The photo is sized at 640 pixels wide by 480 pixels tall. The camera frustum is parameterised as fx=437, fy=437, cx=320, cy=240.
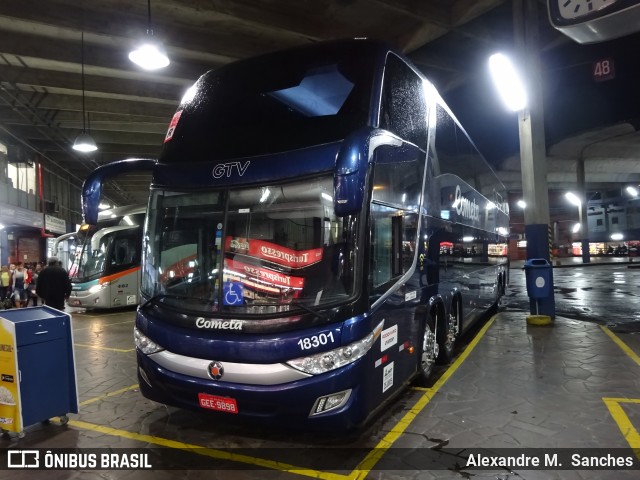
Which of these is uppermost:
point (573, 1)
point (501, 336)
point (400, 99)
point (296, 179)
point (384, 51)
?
point (573, 1)

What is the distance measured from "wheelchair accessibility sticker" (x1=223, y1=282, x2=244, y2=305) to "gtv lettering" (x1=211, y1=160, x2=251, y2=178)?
1.03 m

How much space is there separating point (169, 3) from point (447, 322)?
370 inches

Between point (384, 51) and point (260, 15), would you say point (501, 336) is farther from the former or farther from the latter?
point (260, 15)

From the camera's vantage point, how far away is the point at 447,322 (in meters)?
6.68

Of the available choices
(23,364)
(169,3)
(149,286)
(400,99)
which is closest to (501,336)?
(400,99)

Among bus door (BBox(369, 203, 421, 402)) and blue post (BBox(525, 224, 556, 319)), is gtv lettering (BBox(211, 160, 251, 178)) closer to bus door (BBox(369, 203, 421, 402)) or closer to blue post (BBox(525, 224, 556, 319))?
bus door (BBox(369, 203, 421, 402))

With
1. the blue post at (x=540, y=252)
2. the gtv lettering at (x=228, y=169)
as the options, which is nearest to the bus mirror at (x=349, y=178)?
the gtv lettering at (x=228, y=169)

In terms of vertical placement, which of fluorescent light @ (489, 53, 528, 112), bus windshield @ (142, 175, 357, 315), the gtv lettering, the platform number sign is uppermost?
the platform number sign

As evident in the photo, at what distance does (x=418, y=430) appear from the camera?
437 centimetres

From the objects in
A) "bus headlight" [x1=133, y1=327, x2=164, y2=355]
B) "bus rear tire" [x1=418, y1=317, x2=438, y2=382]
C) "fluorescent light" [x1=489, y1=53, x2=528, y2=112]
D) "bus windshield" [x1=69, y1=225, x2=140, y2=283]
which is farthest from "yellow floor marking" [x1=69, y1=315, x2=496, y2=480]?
"bus windshield" [x1=69, y1=225, x2=140, y2=283]

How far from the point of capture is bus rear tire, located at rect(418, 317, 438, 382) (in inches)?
218

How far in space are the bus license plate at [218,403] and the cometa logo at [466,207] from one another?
4853 mm

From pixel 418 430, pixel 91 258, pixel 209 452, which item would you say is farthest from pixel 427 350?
pixel 91 258

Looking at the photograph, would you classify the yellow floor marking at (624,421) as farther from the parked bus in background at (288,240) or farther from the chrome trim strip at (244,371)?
the chrome trim strip at (244,371)
